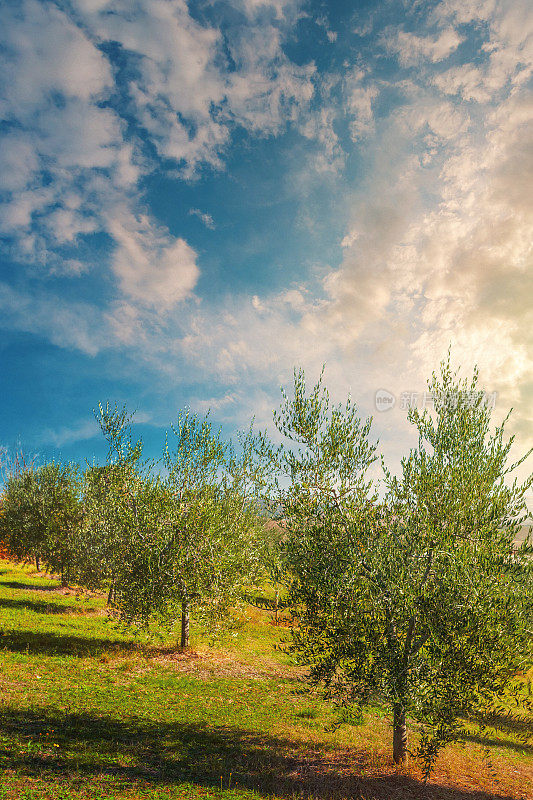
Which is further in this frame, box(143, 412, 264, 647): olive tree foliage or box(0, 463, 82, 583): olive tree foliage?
box(0, 463, 82, 583): olive tree foliage

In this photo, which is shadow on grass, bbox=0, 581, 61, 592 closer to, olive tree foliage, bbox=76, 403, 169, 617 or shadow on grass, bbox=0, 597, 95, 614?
shadow on grass, bbox=0, 597, 95, 614

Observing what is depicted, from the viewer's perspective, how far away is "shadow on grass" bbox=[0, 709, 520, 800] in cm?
1210

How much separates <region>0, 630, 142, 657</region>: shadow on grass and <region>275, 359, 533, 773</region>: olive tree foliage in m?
17.8

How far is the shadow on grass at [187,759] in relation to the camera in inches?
476

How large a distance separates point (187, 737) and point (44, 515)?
44.2 metres

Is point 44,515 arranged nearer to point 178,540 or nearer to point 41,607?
point 41,607

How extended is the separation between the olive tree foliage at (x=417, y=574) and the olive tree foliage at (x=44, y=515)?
3704 cm

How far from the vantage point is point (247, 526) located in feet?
101

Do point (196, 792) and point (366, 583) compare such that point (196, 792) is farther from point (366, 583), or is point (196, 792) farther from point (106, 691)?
point (106, 691)

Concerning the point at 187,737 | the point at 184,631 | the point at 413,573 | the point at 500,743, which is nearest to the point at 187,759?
the point at 187,737

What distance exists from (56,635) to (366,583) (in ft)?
83.3

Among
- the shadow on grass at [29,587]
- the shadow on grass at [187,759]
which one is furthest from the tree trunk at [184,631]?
the shadow on grass at [29,587]

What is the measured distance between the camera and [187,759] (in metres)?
13.5

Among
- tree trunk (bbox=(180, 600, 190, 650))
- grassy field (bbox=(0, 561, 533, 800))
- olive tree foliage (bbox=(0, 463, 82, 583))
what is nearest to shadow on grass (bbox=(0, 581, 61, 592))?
olive tree foliage (bbox=(0, 463, 82, 583))
